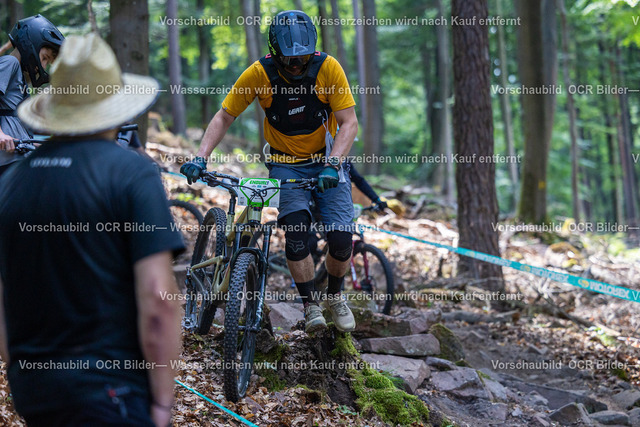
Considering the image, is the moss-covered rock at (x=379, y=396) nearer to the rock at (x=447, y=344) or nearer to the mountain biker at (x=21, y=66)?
→ the rock at (x=447, y=344)

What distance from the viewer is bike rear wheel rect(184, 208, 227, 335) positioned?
5.13 meters

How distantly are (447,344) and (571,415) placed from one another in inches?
55.0

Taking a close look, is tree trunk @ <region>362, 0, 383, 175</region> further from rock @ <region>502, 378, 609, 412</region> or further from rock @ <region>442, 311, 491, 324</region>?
rock @ <region>502, 378, 609, 412</region>

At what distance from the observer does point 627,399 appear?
6.55m

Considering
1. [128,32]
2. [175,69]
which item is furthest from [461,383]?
[175,69]

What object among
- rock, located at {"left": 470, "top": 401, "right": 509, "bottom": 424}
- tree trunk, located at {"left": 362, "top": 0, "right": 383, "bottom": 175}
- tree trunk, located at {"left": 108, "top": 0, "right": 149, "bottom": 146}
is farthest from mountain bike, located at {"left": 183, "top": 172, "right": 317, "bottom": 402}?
tree trunk, located at {"left": 362, "top": 0, "right": 383, "bottom": 175}

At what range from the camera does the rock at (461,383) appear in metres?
5.88

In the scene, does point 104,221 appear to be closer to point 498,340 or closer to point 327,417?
point 327,417

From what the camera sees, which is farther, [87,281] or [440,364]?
[440,364]

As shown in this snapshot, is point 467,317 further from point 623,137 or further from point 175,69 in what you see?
point 623,137

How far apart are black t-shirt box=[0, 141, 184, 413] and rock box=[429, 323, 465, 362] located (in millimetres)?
5154

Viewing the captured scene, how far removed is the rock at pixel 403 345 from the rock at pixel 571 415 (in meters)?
1.28

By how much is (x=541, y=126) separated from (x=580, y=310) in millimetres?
6808

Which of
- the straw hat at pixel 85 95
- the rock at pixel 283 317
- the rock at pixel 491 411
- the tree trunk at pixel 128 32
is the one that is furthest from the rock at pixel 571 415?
the tree trunk at pixel 128 32
